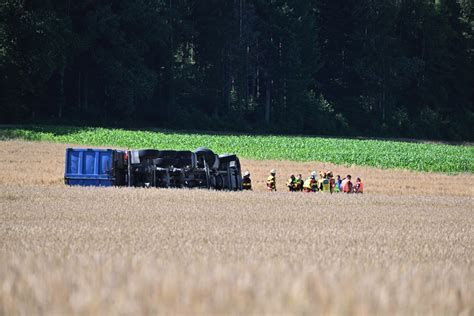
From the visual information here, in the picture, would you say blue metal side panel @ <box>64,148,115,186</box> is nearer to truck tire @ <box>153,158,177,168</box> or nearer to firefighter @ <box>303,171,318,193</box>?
truck tire @ <box>153,158,177,168</box>

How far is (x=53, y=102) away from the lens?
68.8 meters

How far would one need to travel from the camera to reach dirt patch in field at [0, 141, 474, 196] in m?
34.8

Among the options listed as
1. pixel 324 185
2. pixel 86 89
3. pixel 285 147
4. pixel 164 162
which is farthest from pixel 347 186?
pixel 86 89

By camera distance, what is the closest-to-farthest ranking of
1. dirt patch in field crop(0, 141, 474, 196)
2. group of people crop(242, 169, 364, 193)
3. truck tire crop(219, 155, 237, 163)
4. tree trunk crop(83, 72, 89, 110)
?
1. truck tire crop(219, 155, 237, 163)
2. group of people crop(242, 169, 364, 193)
3. dirt patch in field crop(0, 141, 474, 196)
4. tree trunk crop(83, 72, 89, 110)

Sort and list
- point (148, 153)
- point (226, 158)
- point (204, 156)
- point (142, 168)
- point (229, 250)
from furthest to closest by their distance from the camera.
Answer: point (226, 158) < point (204, 156) < point (142, 168) < point (148, 153) < point (229, 250)

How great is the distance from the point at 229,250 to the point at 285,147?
4579 cm

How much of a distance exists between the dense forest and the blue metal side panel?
30897mm

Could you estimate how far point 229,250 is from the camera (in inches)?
491

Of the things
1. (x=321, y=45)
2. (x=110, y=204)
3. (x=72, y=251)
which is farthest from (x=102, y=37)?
(x=72, y=251)

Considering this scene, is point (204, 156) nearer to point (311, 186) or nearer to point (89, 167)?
point (89, 167)

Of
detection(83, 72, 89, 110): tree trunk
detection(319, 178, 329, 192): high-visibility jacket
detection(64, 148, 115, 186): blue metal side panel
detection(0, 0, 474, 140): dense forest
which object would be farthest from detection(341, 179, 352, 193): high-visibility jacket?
detection(83, 72, 89, 110): tree trunk

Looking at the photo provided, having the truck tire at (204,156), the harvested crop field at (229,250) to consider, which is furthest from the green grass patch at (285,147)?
the truck tire at (204,156)

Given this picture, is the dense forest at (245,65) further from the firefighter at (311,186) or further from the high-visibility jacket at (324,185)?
the high-visibility jacket at (324,185)

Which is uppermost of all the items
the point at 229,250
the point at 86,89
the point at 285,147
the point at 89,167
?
the point at 86,89
